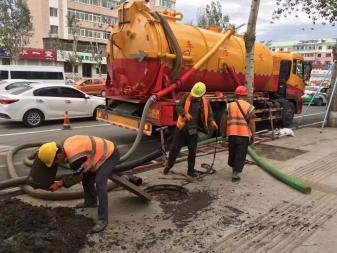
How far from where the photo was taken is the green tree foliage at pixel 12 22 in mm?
40406

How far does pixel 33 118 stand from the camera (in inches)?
521

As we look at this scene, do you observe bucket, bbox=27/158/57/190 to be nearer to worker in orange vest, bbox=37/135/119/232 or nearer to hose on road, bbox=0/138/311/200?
worker in orange vest, bbox=37/135/119/232

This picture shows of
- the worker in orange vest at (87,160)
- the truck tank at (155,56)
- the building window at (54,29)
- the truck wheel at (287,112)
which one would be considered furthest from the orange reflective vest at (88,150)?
the building window at (54,29)

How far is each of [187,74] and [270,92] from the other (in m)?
5.40

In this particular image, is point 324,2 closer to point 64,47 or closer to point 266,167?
point 266,167

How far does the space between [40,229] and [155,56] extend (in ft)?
18.4

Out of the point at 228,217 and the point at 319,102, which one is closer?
the point at 228,217

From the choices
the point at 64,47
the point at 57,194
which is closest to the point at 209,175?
the point at 57,194

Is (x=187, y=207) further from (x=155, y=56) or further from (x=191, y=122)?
(x=155, y=56)

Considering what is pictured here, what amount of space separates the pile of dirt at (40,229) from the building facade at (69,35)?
45005mm

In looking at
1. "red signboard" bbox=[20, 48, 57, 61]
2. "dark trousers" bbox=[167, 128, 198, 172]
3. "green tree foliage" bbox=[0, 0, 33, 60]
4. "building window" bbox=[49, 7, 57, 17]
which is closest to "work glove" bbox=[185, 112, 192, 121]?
"dark trousers" bbox=[167, 128, 198, 172]

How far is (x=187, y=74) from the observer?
9.75 m

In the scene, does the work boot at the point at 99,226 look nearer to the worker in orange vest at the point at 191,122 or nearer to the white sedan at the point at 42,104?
the worker in orange vest at the point at 191,122

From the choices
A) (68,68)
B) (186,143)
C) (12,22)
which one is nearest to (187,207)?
(186,143)
